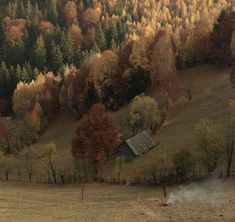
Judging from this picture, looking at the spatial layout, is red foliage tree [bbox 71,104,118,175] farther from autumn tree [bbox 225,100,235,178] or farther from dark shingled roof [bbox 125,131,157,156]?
autumn tree [bbox 225,100,235,178]

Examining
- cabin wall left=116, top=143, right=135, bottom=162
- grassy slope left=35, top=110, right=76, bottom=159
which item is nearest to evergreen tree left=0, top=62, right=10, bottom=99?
grassy slope left=35, top=110, right=76, bottom=159

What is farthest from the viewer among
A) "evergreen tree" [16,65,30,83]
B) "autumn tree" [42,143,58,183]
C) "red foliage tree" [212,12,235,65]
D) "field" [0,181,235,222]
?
"evergreen tree" [16,65,30,83]

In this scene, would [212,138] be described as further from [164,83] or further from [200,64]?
[200,64]

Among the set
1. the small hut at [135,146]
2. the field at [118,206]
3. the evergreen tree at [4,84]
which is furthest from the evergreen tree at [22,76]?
the field at [118,206]

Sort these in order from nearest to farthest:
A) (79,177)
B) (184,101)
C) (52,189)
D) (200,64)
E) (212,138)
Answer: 1. (212,138)
2. (52,189)
3. (79,177)
4. (184,101)
5. (200,64)

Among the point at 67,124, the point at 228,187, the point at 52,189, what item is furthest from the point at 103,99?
the point at 228,187

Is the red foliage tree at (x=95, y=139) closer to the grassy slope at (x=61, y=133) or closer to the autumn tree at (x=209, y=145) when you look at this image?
the grassy slope at (x=61, y=133)
